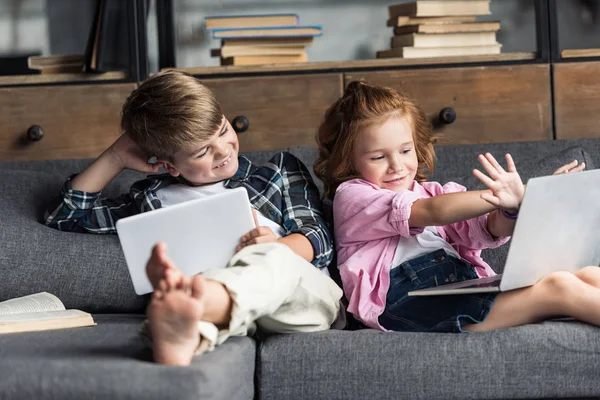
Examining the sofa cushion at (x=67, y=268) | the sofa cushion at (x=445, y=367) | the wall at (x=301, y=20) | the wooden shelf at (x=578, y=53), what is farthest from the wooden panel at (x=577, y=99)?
the sofa cushion at (x=67, y=268)

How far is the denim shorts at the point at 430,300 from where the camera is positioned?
5.32 ft

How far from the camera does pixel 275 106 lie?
240cm

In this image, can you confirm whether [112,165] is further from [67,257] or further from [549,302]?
[549,302]

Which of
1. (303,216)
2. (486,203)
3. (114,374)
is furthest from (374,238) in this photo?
(114,374)

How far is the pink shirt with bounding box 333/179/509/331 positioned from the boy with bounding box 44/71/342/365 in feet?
0.19

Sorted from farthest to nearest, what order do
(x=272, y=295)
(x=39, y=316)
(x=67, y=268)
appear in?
(x=67, y=268) < (x=39, y=316) < (x=272, y=295)

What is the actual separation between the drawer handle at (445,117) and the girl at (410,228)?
406mm

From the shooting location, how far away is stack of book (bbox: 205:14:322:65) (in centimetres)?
241

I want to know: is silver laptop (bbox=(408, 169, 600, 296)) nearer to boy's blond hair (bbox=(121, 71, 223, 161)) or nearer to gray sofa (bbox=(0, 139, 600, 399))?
gray sofa (bbox=(0, 139, 600, 399))

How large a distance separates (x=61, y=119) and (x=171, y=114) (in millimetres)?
751

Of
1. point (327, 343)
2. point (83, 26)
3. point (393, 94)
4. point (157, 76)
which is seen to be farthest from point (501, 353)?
point (83, 26)

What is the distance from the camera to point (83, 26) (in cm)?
295

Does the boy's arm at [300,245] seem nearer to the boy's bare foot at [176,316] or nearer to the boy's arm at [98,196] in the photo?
the boy's arm at [98,196]

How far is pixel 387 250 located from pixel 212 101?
47cm
